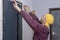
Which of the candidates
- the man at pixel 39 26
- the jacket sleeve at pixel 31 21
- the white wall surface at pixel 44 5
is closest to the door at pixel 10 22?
the man at pixel 39 26

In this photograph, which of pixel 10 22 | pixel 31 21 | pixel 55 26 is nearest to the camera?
pixel 31 21

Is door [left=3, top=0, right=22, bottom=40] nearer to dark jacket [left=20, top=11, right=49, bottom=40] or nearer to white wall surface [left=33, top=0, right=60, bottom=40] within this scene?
dark jacket [left=20, top=11, right=49, bottom=40]

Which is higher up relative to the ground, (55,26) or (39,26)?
(39,26)

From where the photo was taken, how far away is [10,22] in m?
2.13

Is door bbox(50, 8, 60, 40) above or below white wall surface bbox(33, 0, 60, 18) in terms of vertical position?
below

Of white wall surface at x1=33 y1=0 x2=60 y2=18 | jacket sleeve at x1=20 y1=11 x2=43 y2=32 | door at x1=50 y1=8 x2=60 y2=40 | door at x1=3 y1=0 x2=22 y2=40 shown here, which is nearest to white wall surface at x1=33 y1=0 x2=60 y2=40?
white wall surface at x1=33 y1=0 x2=60 y2=18

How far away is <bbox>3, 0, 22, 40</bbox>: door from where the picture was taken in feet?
6.46

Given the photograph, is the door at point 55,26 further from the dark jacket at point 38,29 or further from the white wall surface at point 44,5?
the dark jacket at point 38,29

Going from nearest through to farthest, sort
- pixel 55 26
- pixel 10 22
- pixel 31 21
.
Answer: pixel 31 21 → pixel 10 22 → pixel 55 26

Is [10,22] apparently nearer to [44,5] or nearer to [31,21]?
[31,21]

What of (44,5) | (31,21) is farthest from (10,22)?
(44,5)

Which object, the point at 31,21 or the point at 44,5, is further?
the point at 44,5

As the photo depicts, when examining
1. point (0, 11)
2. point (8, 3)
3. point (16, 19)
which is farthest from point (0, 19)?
point (16, 19)

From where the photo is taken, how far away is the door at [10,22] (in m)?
1.97
